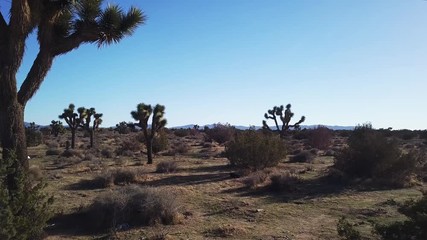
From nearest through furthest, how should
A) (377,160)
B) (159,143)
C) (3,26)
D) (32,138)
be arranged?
1. (3,26)
2. (377,160)
3. (159,143)
4. (32,138)

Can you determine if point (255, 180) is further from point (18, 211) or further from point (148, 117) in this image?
point (148, 117)

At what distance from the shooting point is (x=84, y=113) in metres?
40.8

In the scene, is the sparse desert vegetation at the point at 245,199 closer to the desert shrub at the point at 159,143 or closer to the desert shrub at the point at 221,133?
the desert shrub at the point at 159,143

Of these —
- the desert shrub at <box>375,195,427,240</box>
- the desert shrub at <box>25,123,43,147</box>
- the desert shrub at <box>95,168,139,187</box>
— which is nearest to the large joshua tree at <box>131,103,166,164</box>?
the desert shrub at <box>95,168,139,187</box>

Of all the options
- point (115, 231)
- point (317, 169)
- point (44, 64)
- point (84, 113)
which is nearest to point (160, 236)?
point (115, 231)

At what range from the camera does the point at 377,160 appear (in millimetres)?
18688

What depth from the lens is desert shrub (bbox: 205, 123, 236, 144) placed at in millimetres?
44438

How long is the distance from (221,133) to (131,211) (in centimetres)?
3341

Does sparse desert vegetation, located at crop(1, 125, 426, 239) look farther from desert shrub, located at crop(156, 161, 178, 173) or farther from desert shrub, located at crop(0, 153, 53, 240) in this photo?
desert shrub, located at crop(0, 153, 53, 240)

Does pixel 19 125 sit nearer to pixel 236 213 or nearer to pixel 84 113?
pixel 236 213

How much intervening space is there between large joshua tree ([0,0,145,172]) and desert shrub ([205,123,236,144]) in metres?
31.9

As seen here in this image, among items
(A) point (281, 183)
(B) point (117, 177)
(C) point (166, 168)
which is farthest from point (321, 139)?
(B) point (117, 177)

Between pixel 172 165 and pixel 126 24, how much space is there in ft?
34.2

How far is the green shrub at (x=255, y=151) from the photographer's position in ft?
69.4
